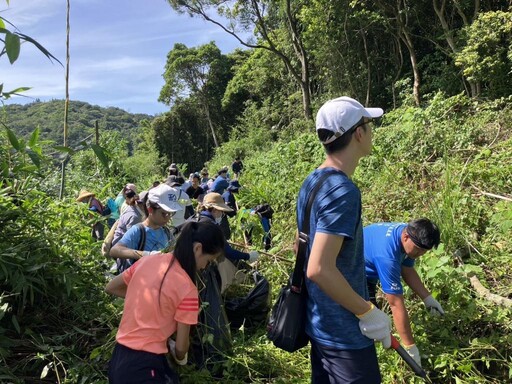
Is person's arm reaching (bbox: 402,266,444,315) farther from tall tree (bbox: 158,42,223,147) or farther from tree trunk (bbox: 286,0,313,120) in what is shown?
tall tree (bbox: 158,42,223,147)

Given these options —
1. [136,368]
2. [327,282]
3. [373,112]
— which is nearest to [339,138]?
[373,112]

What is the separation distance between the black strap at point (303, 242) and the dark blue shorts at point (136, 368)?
0.72 metres

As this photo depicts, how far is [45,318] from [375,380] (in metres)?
2.48

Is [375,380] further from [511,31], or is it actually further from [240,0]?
[240,0]

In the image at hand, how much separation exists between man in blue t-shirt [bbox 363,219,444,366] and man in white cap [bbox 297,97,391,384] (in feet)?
2.82

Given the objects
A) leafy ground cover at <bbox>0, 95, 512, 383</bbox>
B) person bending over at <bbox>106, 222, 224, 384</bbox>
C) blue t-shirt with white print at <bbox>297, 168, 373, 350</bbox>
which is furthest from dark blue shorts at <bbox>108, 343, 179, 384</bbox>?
leafy ground cover at <bbox>0, 95, 512, 383</bbox>

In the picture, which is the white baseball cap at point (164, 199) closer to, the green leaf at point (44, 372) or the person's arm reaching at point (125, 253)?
the person's arm reaching at point (125, 253)

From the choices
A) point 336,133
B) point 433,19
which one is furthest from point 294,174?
point 433,19

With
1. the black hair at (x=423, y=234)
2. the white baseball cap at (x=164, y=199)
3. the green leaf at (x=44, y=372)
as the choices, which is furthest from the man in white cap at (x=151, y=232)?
the black hair at (x=423, y=234)

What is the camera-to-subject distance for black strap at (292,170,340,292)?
155 centimetres

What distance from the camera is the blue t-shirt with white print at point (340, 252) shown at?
1.46 m

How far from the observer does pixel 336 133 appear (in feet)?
5.20

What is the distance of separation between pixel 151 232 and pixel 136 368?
1419 mm

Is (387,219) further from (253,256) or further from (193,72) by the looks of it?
(193,72)
